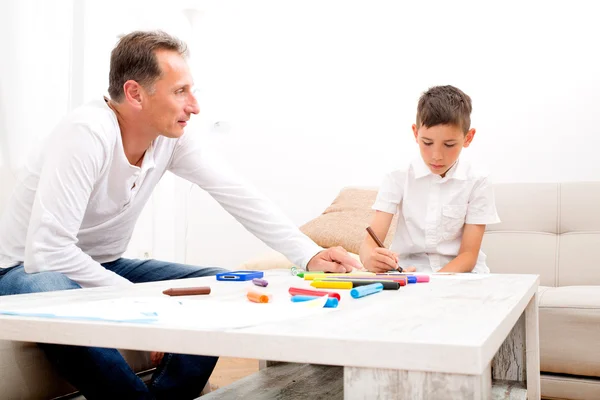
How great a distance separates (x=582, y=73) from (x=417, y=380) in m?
2.57

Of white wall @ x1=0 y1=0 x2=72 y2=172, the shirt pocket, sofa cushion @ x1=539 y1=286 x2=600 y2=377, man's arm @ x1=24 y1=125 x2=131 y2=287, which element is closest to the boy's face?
the shirt pocket

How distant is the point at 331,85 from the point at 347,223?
98 cm

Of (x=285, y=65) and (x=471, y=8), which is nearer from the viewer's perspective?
(x=471, y=8)

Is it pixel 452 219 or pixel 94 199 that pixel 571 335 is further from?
pixel 94 199

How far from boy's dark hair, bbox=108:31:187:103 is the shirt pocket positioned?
35.8 inches

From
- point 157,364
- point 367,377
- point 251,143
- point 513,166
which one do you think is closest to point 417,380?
point 367,377

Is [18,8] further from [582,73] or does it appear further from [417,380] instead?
[417,380]

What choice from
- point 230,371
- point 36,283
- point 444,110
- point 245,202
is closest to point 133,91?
point 245,202

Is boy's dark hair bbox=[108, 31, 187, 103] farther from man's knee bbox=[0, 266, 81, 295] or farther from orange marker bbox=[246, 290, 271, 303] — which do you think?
orange marker bbox=[246, 290, 271, 303]

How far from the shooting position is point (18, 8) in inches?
106

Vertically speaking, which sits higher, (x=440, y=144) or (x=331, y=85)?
(x=331, y=85)

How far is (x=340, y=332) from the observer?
0.63m

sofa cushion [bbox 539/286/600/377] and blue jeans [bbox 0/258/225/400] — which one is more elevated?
blue jeans [bbox 0/258/225/400]

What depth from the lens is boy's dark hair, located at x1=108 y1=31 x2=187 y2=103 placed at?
1.73 metres
